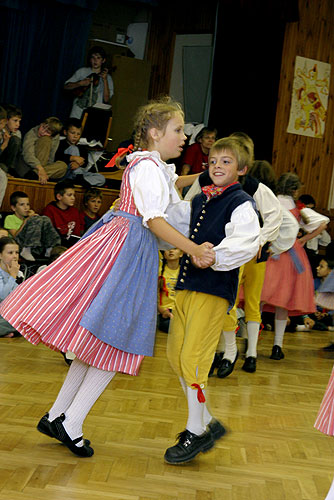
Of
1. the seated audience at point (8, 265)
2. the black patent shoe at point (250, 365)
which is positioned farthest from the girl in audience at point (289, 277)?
the seated audience at point (8, 265)

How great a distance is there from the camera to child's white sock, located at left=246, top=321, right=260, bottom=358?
4.39m

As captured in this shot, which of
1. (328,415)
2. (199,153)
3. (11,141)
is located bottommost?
(328,415)

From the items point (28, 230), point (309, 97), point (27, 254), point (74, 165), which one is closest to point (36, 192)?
point (74, 165)

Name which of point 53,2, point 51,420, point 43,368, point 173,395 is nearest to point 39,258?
point 43,368

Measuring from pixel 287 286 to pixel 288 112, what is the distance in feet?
12.6

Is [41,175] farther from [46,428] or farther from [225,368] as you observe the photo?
[46,428]

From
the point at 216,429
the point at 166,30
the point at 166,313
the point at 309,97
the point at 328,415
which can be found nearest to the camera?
the point at 328,415

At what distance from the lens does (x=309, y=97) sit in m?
8.23

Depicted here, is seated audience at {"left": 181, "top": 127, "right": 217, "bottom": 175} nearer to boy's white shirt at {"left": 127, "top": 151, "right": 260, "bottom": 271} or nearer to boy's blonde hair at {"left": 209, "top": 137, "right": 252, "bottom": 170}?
boy's blonde hair at {"left": 209, "top": 137, "right": 252, "bottom": 170}

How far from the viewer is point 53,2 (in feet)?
27.9

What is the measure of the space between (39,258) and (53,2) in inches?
167

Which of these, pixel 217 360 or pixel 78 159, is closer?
pixel 217 360

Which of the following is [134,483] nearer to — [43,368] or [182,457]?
[182,457]

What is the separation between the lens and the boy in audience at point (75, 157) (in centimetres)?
694
